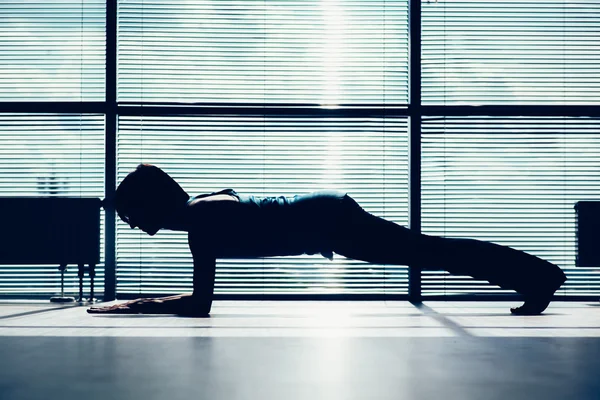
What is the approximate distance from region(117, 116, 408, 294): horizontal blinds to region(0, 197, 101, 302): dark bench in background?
1.20ft

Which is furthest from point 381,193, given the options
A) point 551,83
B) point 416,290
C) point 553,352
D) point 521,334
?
point 553,352

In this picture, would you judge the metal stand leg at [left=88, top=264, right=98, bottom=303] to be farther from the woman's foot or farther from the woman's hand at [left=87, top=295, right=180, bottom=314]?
the woman's foot

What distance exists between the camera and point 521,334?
2.59 m

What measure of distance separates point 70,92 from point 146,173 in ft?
5.32

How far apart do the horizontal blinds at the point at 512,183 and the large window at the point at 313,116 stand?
0.03 ft

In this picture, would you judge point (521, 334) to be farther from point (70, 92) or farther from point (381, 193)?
point (70, 92)

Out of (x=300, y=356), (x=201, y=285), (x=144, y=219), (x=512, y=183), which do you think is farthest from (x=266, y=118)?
(x=300, y=356)

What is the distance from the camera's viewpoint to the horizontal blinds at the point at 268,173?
166 inches

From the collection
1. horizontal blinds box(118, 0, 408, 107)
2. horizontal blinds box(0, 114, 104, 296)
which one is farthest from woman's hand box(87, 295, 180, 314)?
horizontal blinds box(118, 0, 408, 107)

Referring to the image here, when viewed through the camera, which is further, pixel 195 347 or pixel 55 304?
pixel 55 304

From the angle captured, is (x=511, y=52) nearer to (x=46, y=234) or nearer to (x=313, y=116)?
(x=313, y=116)

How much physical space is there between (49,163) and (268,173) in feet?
5.32

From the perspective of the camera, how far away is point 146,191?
121 inches

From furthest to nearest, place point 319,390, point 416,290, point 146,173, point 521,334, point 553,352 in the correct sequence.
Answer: point 416,290 < point 146,173 < point 521,334 < point 553,352 < point 319,390
